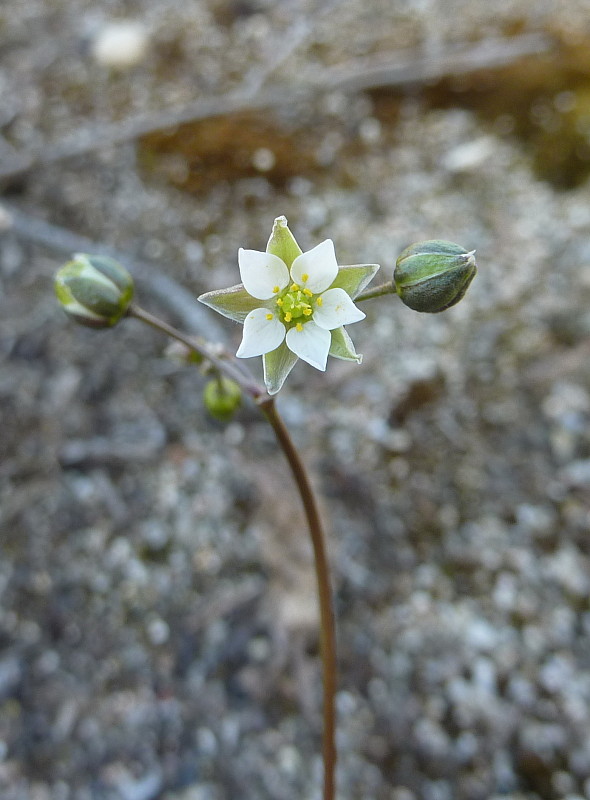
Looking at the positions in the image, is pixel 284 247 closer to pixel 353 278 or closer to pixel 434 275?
pixel 353 278

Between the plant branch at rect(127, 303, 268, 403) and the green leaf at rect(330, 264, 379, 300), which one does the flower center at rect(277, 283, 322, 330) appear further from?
the plant branch at rect(127, 303, 268, 403)

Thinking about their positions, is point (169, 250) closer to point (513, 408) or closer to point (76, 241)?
point (76, 241)

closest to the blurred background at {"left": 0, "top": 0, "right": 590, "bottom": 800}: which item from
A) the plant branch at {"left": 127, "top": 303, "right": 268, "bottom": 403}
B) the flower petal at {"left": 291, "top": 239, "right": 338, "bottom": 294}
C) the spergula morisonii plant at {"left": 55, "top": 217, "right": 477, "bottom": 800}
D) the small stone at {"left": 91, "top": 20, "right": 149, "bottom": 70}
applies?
the small stone at {"left": 91, "top": 20, "right": 149, "bottom": 70}

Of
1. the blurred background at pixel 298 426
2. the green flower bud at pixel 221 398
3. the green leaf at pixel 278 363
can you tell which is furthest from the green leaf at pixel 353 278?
the blurred background at pixel 298 426

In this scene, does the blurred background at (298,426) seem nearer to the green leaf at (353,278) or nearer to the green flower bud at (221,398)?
the green flower bud at (221,398)

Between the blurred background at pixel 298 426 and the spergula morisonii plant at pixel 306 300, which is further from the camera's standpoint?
the blurred background at pixel 298 426

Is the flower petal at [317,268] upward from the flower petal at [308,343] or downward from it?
upward
